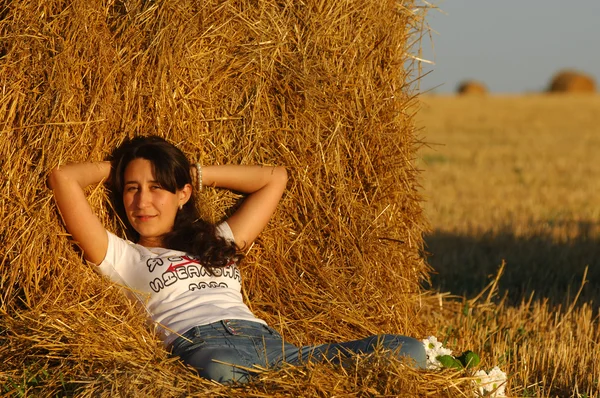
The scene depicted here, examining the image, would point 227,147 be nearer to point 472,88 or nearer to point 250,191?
point 250,191

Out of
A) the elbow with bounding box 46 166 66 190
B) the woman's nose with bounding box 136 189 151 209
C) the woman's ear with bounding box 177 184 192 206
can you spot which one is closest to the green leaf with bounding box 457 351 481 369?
the woman's ear with bounding box 177 184 192 206

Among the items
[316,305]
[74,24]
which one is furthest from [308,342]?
[74,24]

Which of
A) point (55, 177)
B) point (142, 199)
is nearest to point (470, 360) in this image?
point (142, 199)

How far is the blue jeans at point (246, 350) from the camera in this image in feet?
10.9

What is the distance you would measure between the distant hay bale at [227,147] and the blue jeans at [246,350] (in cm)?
8

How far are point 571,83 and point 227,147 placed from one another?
39569 mm

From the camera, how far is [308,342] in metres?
4.09

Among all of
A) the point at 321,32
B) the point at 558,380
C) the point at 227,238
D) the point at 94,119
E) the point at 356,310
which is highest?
the point at 321,32

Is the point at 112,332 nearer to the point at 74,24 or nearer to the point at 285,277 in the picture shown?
the point at 285,277

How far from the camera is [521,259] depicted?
6.55 meters

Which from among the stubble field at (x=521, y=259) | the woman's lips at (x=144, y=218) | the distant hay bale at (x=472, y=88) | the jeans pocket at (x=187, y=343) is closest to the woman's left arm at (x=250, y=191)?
the woman's lips at (x=144, y=218)

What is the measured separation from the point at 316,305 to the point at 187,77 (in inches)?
51.4

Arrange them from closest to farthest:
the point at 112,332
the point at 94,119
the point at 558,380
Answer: the point at 112,332
the point at 94,119
the point at 558,380

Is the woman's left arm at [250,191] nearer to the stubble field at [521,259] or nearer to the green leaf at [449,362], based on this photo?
the stubble field at [521,259]
